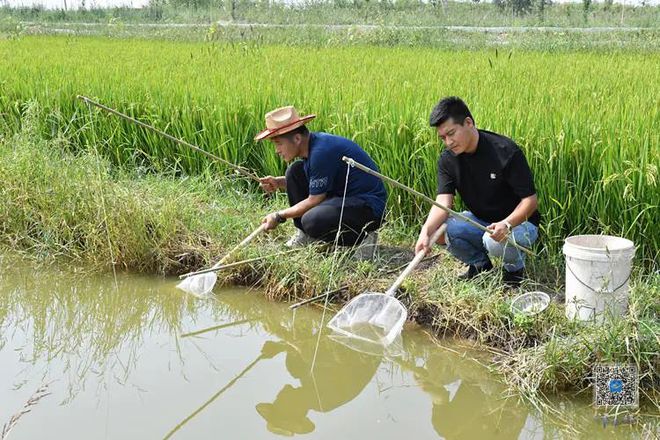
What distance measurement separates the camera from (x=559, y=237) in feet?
12.9

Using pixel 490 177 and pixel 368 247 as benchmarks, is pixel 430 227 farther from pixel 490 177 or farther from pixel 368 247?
pixel 368 247

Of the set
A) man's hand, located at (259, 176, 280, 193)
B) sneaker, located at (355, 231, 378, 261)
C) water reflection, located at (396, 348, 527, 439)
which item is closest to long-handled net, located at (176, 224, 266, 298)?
man's hand, located at (259, 176, 280, 193)

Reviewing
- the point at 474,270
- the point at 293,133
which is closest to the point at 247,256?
the point at 293,133

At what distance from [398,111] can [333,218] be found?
1.08 meters

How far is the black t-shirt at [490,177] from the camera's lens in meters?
3.45

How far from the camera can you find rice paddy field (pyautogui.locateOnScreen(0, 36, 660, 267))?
3.83m

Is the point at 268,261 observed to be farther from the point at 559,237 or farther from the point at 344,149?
the point at 559,237

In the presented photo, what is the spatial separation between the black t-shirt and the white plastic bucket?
428 millimetres

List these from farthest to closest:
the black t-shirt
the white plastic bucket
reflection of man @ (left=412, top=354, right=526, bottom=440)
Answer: the black t-shirt → the white plastic bucket → reflection of man @ (left=412, top=354, right=526, bottom=440)

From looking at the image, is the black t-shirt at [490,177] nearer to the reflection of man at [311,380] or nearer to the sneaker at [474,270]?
the sneaker at [474,270]

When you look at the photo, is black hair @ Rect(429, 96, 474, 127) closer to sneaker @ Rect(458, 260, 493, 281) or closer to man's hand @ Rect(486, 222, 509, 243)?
man's hand @ Rect(486, 222, 509, 243)

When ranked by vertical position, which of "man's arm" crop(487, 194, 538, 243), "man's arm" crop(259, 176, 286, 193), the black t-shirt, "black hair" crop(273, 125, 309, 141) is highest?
"black hair" crop(273, 125, 309, 141)

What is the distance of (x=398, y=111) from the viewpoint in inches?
189

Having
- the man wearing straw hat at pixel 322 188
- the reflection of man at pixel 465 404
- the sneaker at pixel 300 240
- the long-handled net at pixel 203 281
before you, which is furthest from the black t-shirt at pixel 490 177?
the long-handled net at pixel 203 281
